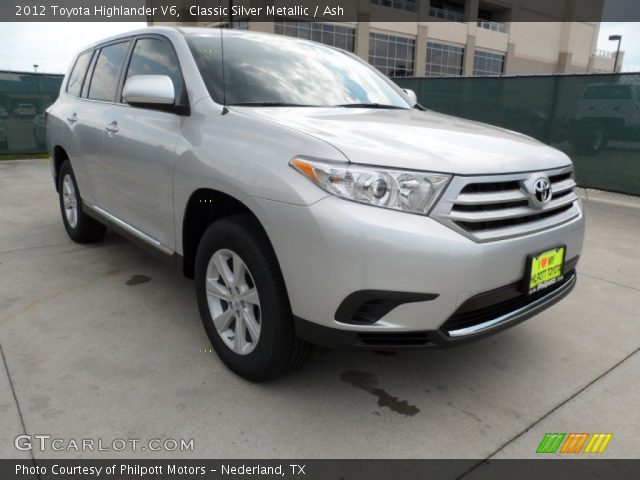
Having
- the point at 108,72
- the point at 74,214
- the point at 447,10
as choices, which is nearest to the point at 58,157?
the point at 74,214

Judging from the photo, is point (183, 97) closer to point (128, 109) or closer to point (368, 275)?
point (128, 109)

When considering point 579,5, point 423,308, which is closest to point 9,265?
point 423,308

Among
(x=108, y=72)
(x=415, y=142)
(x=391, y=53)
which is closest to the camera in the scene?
(x=415, y=142)

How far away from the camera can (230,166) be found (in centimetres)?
230

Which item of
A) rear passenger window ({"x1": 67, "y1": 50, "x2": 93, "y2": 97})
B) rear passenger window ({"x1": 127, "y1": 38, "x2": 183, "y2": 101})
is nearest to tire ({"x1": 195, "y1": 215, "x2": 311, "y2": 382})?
rear passenger window ({"x1": 127, "y1": 38, "x2": 183, "y2": 101})

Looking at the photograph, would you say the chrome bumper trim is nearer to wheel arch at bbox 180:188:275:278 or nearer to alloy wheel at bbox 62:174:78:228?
wheel arch at bbox 180:188:275:278

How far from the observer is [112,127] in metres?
3.47

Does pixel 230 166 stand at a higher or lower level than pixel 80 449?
higher

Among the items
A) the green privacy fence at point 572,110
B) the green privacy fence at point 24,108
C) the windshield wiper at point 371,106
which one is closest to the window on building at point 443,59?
the green privacy fence at point 572,110

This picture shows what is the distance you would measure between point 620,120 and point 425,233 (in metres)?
6.77

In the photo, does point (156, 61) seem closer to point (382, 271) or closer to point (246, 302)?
point (246, 302)

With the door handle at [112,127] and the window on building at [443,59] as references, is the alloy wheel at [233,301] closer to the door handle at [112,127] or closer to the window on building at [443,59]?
the door handle at [112,127]

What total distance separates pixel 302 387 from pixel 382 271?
92cm

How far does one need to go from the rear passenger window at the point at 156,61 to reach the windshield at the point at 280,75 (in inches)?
6.4
